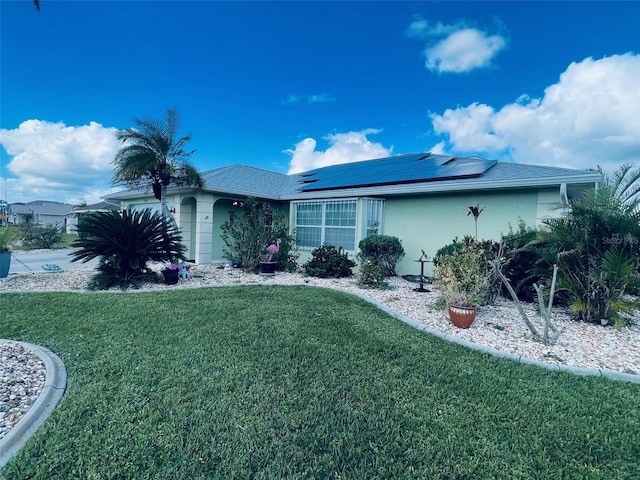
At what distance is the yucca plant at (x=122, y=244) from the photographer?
7875 mm

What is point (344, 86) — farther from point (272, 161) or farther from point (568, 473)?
point (568, 473)

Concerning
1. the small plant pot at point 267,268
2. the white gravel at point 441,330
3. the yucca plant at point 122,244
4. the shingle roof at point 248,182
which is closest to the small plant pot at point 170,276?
the white gravel at point 441,330

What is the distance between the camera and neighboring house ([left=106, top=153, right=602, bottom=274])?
8.04 m

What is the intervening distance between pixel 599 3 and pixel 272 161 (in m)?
17.7

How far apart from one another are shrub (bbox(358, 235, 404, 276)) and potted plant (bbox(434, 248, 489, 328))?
3275 millimetres

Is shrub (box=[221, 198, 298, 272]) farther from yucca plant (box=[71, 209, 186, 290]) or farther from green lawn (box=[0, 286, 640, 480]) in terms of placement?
green lawn (box=[0, 286, 640, 480])

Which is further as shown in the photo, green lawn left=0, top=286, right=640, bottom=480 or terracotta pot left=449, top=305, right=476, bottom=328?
terracotta pot left=449, top=305, right=476, bottom=328

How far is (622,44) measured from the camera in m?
8.74

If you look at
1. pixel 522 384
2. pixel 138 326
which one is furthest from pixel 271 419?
pixel 138 326

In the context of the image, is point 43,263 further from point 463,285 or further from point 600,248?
point 600,248

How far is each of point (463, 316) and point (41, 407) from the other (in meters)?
5.60

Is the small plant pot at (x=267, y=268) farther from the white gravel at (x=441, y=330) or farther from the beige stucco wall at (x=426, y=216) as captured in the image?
the beige stucco wall at (x=426, y=216)

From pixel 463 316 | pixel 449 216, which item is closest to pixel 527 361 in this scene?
pixel 463 316

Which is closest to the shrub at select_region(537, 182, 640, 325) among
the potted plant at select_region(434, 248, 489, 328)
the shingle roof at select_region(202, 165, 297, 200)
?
the potted plant at select_region(434, 248, 489, 328)
